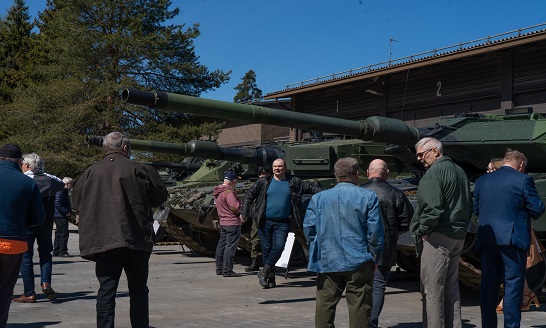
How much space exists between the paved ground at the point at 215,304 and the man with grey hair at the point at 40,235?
18 centimetres

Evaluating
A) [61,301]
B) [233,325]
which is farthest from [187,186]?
[233,325]

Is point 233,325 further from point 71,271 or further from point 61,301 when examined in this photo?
A: point 71,271

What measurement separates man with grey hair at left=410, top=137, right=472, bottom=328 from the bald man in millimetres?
512

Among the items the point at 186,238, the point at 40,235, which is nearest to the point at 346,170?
the point at 40,235

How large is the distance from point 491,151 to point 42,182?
5.38 metres

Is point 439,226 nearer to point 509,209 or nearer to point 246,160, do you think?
point 509,209

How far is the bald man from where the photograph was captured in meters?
6.61

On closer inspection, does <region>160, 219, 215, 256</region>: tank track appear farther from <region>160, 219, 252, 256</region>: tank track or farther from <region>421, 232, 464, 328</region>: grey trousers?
<region>421, 232, 464, 328</region>: grey trousers

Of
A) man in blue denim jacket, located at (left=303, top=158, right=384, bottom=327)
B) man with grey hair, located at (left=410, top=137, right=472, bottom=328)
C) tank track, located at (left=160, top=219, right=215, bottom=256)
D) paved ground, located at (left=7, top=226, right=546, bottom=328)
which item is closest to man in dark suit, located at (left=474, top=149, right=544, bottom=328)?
man with grey hair, located at (left=410, top=137, right=472, bottom=328)

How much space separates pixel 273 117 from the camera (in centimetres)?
838

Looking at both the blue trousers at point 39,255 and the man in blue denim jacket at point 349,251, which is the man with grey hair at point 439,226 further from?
the blue trousers at point 39,255

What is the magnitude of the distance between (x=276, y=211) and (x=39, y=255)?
2.90 m

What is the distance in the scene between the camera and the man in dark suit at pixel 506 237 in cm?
Result: 623

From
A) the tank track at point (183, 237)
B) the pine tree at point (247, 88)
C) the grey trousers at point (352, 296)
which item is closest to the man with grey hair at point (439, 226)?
the grey trousers at point (352, 296)
